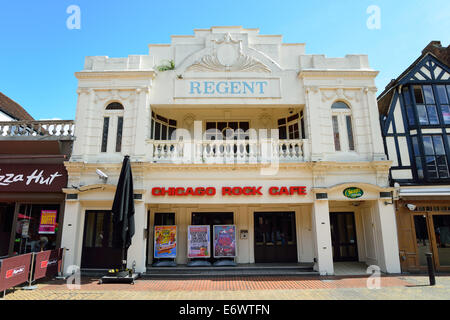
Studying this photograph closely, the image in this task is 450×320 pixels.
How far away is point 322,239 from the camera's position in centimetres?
1027

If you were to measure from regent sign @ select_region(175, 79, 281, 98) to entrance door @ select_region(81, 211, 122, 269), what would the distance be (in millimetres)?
6267

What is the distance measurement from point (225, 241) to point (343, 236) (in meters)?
5.92

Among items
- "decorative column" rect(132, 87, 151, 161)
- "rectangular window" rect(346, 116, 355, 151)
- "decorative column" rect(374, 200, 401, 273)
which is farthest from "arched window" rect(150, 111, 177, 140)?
"decorative column" rect(374, 200, 401, 273)

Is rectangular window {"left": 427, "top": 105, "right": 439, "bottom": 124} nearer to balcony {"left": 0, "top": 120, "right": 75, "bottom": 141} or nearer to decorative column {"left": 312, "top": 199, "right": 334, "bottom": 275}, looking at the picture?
decorative column {"left": 312, "top": 199, "right": 334, "bottom": 275}

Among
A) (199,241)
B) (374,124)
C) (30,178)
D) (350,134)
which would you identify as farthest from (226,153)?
(30,178)

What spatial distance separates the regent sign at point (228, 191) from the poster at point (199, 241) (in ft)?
6.52

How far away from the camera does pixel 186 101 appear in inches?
454

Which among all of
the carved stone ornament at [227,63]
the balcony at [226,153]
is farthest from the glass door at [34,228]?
the carved stone ornament at [227,63]

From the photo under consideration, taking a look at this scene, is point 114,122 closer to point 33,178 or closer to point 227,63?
point 33,178

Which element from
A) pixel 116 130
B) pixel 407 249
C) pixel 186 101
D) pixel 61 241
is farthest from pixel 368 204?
pixel 61 241

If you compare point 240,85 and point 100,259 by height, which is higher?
point 240,85

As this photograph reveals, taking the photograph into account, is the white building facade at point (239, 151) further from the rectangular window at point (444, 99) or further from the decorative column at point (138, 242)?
the rectangular window at point (444, 99)
